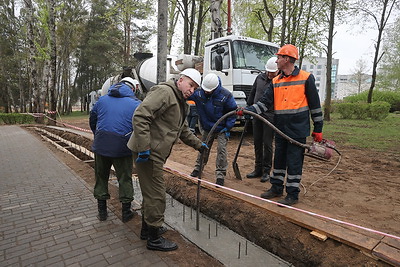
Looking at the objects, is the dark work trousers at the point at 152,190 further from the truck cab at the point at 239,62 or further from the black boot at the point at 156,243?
the truck cab at the point at 239,62

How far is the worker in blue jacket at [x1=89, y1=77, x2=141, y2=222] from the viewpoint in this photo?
10.2 ft

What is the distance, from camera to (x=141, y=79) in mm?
10477

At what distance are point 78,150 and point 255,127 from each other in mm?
5757

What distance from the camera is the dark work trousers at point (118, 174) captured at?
325cm

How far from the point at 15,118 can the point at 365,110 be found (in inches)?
881

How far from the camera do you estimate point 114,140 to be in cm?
310

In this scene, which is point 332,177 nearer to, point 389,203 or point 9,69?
point 389,203

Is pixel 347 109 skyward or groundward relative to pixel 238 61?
groundward

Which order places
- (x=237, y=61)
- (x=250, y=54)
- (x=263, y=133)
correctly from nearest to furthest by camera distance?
(x=263, y=133)
(x=237, y=61)
(x=250, y=54)

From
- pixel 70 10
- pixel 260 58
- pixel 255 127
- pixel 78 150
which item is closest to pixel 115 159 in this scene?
pixel 255 127

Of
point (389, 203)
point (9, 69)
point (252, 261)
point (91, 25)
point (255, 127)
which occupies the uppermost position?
point (91, 25)

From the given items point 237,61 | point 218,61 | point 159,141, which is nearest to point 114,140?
point 159,141

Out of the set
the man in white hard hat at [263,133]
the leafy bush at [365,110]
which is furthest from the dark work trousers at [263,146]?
the leafy bush at [365,110]

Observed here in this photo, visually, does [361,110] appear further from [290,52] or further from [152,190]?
[152,190]
